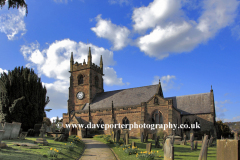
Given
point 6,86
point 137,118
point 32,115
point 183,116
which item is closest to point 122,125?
point 137,118

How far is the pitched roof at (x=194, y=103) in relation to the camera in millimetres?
35203

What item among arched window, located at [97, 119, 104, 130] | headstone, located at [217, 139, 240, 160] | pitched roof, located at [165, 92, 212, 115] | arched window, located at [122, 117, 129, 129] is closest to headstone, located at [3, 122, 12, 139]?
headstone, located at [217, 139, 240, 160]

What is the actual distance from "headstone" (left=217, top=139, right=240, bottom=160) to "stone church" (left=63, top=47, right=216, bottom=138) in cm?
2664

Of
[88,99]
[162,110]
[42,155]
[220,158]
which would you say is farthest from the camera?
[88,99]

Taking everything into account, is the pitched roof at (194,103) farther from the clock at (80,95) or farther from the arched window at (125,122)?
the clock at (80,95)

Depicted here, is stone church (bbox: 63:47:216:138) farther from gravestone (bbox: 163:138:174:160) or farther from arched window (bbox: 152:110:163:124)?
gravestone (bbox: 163:138:174:160)

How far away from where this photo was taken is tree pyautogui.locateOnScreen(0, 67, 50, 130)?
23.4 metres

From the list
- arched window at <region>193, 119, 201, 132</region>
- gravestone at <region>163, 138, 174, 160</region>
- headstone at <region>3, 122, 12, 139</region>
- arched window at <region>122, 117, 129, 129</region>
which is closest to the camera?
gravestone at <region>163, 138, 174, 160</region>

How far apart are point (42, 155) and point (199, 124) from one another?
2900cm

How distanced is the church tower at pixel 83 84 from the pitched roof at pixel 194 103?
16.9 meters

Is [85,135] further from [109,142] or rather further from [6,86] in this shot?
[6,86]

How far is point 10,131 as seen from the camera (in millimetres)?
16953

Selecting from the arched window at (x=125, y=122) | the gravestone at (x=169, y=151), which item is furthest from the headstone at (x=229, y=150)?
the arched window at (x=125, y=122)

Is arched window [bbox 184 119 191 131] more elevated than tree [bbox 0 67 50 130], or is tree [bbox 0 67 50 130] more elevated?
A: tree [bbox 0 67 50 130]
